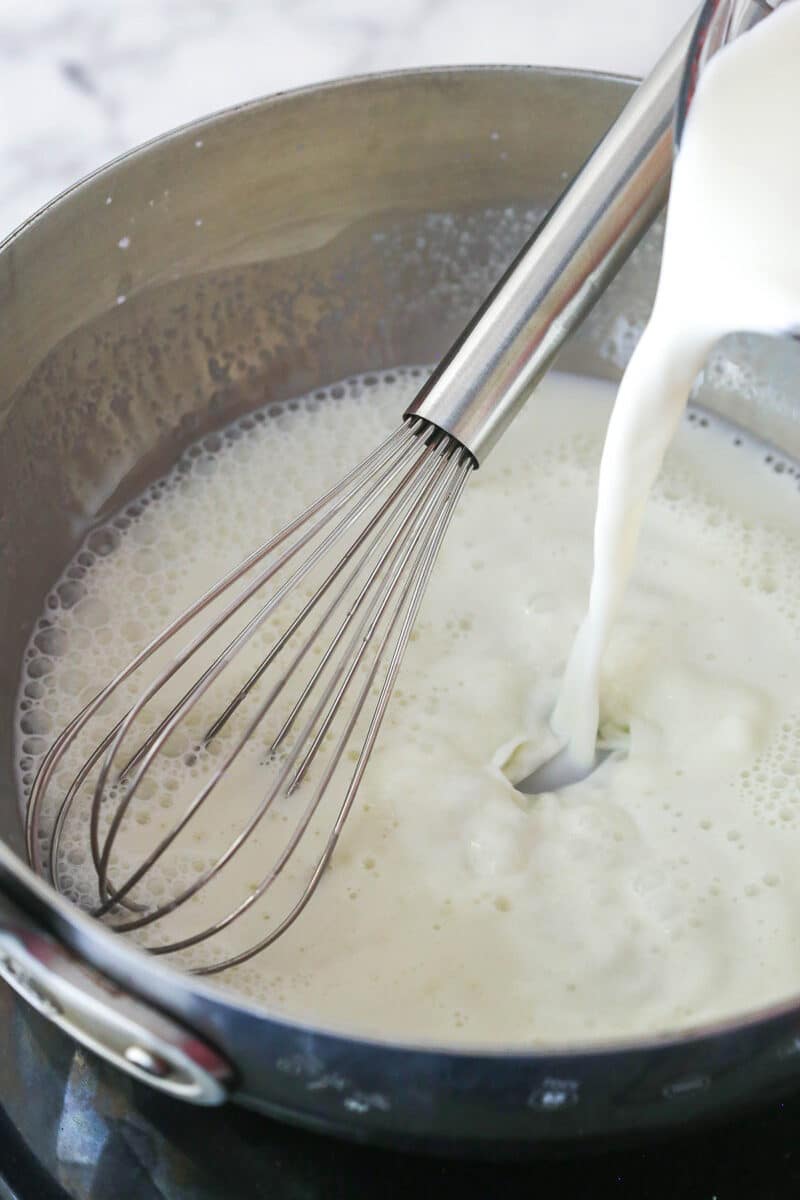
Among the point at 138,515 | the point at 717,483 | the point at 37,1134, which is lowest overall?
the point at 37,1134

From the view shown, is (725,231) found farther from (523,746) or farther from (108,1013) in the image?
(108,1013)

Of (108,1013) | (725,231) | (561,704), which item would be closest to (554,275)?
(725,231)

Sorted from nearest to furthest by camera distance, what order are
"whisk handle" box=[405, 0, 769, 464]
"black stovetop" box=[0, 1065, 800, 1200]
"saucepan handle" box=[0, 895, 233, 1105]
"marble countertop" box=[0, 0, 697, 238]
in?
"saucepan handle" box=[0, 895, 233, 1105]
"black stovetop" box=[0, 1065, 800, 1200]
"whisk handle" box=[405, 0, 769, 464]
"marble countertop" box=[0, 0, 697, 238]

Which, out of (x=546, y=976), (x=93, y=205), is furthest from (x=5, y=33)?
(x=546, y=976)

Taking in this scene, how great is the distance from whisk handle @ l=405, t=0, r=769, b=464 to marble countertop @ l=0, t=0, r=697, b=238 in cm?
38

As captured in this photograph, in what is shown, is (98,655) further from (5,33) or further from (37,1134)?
(5,33)

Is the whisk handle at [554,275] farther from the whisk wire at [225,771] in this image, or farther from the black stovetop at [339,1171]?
the black stovetop at [339,1171]

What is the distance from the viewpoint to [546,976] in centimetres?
65

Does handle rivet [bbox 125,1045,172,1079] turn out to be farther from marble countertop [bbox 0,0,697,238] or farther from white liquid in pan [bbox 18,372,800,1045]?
marble countertop [bbox 0,0,697,238]

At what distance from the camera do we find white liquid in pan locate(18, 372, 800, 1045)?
0.65 meters

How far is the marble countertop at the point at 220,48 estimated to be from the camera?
102cm

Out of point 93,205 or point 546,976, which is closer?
point 546,976

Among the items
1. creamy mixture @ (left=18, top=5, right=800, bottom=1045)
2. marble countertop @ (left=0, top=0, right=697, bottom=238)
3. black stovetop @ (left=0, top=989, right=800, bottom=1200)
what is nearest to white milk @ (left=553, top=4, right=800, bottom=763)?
creamy mixture @ (left=18, top=5, right=800, bottom=1045)

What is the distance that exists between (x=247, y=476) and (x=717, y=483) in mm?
314
